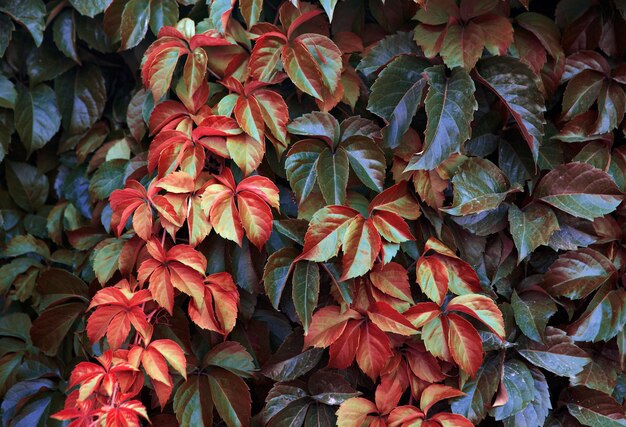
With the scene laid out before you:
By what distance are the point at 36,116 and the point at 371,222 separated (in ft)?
2.89

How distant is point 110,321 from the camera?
40.9 inches

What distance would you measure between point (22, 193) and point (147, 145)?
0.41 meters

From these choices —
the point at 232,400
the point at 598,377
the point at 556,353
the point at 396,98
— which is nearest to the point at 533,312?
the point at 556,353

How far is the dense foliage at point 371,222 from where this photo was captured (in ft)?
3.40

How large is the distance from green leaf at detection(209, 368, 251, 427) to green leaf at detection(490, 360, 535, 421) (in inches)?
16.9

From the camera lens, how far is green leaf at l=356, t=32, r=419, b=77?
1.14 metres

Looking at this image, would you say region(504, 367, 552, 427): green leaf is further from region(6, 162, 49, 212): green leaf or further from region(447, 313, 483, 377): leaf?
region(6, 162, 49, 212): green leaf

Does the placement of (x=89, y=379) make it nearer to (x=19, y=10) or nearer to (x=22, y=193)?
(x=22, y=193)

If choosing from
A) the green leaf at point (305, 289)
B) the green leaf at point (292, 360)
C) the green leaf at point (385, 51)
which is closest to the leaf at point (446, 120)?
the green leaf at point (385, 51)

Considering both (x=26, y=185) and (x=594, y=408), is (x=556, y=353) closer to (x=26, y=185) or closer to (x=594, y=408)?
(x=594, y=408)

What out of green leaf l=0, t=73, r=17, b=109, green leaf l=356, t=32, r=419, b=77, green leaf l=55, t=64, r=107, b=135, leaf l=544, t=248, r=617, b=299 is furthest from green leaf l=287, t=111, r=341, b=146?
green leaf l=0, t=73, r=17, b=109

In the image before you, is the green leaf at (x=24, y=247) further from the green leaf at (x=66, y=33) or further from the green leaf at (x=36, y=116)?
the green leaf at (x=66, y=33)

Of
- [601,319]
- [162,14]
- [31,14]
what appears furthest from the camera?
[31,14]

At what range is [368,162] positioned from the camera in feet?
3.60
